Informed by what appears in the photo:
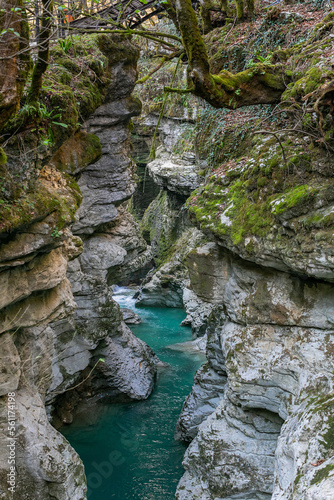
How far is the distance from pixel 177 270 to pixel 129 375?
32.8ft

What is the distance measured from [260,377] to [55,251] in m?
4.05

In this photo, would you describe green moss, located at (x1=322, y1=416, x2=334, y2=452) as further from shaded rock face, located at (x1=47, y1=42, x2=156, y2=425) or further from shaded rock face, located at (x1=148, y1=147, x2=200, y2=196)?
shaded rock face, located at (x1=148, y1=147, x2=200, y2=196)

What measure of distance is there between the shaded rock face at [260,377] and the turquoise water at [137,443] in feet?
6.16

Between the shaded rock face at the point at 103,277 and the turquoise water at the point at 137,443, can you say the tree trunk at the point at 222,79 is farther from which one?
the turquoise water at the point at 137,443

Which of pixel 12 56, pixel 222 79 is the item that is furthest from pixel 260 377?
pixel 12 56

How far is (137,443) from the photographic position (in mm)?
10156

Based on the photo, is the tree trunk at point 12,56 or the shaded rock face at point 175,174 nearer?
the tree trunk at point 12,56

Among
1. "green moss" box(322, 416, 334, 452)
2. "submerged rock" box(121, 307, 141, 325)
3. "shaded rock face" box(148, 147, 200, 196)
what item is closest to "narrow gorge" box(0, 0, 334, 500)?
"green moss" box(322, 416, 334, 452)

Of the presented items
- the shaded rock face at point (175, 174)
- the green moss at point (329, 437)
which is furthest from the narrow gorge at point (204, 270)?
the shaded rock face at point (175, 174)

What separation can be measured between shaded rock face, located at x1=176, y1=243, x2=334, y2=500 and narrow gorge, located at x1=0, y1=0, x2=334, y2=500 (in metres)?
0.03

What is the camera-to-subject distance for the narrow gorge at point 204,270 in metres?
5.17

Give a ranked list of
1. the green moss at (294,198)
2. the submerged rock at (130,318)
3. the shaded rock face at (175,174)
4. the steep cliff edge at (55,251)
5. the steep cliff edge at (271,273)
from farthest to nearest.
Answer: the shaded rock face at (175,174)
the submerged rock at (130,318)
the steep cliff edge at (55,251)
the green moss at (294,198)
the steep cliff edge at (271,273)

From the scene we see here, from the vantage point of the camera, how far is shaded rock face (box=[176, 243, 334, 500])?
17.6 ft

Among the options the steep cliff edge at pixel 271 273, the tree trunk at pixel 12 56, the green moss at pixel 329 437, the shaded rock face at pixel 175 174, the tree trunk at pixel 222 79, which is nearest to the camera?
the green moss at pixel 329 437
